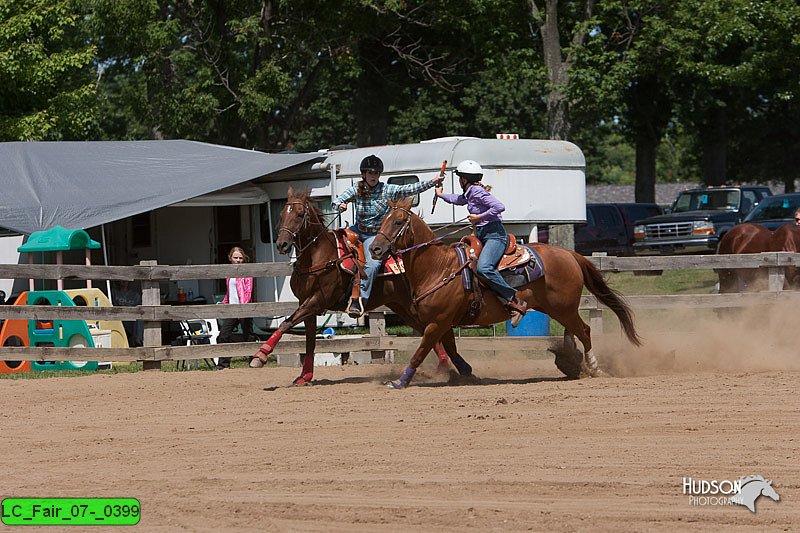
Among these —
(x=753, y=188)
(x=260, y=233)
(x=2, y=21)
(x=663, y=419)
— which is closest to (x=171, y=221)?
(x=260, y=233)

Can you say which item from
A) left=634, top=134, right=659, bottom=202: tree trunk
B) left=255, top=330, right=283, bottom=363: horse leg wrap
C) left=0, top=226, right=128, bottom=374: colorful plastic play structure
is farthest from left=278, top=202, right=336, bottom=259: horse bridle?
left=634, top=134, right=659, bottom=202: tree trunk

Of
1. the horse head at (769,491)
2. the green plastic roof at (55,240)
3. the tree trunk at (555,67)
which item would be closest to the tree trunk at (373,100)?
the tree trunk at (555,67)

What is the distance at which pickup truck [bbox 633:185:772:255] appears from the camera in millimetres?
29594

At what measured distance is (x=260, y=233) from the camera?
19938 millimetres

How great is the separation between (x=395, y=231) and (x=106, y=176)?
380 inches

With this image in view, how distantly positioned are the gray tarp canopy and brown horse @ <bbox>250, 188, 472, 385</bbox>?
253 inches

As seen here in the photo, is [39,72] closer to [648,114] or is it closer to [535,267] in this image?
[535,267]

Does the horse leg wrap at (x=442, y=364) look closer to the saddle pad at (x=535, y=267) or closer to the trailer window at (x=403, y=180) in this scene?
the saddle pad at (x=535, y=267)

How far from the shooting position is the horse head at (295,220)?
1134cm

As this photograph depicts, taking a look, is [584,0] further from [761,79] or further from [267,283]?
[267,283]

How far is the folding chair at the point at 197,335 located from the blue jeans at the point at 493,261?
16.4 feet

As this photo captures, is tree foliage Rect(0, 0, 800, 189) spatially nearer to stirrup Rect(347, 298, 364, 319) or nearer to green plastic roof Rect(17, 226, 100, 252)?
green plastic roof Rect(17, 226, 100, 252)

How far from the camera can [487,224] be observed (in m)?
11.9

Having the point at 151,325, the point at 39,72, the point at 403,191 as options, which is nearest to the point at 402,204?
the point at 403,191
